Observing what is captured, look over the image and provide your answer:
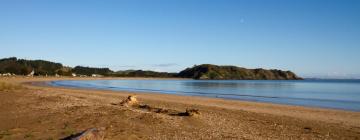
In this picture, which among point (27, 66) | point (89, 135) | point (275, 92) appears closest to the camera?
point (89, 135)

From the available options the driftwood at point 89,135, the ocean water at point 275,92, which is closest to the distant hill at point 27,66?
the ocean water at point 275,92

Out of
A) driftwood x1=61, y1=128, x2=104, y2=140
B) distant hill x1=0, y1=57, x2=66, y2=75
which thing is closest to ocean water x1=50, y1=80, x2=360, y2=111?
driftwood x1=61, y1=128, x2=104, y2=140

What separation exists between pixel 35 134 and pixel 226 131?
5.77 m

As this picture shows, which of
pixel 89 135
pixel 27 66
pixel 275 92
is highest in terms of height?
pixel 27 66

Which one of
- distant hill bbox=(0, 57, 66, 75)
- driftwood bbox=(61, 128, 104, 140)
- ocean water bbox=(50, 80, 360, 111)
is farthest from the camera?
distant hill bbox=(0, 57, 66, 75)

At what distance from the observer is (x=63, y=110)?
1809cm

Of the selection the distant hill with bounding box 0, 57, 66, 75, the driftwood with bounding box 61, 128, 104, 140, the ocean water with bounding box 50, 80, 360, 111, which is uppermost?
the distant hill with bounding box 0, 57, 66, 75

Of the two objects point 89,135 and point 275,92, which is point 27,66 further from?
point 89,135

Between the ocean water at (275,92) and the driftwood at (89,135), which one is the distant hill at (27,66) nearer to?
the ocean water at (275,92)

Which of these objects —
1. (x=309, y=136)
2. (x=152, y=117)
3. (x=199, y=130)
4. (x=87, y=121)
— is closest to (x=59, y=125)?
(x=87, y=121)

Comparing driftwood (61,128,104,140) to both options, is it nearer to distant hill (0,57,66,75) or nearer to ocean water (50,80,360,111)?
ocean water (50,80,360,111)

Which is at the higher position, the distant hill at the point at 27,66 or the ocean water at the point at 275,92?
the distant hill at the point at 27,66

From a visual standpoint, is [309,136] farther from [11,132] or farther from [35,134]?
[11,132]

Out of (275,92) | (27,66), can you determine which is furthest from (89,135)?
(27,66)
